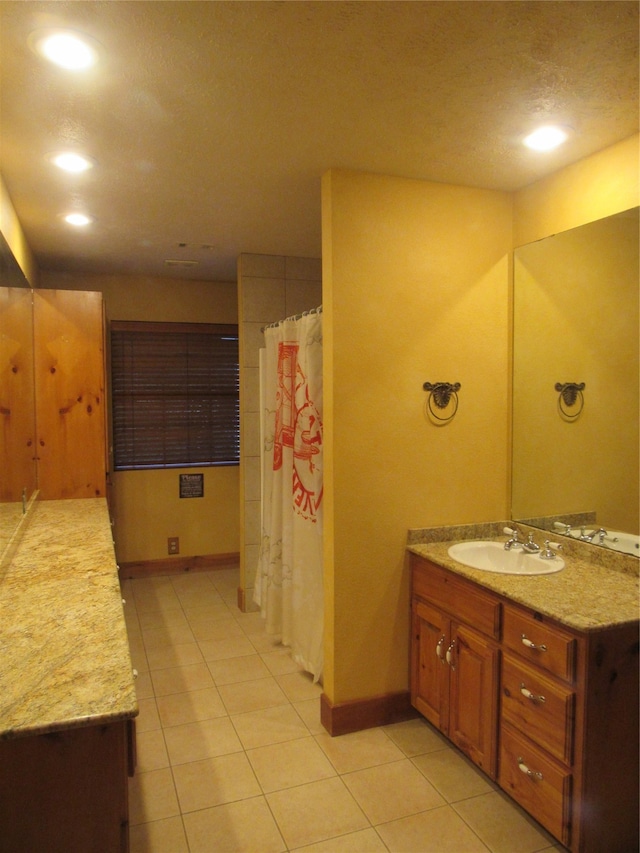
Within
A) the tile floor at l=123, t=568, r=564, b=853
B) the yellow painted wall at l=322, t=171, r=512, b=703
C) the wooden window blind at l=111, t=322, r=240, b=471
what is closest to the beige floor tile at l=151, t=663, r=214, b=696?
the tile floor at l=123, t=568, r=564, b=853

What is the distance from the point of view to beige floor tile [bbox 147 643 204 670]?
3285mm

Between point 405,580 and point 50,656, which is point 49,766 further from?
point 405,580

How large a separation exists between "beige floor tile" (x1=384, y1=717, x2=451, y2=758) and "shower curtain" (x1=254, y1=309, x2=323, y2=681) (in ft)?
1.77

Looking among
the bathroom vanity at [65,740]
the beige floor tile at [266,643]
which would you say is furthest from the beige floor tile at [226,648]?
the bathroom vanity at [65,740]

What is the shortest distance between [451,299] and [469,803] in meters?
2.08

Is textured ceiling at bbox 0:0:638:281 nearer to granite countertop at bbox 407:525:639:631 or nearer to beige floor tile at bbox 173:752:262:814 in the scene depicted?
granite countertop at bbox 407:525:639:631

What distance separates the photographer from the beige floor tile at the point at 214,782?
219 centimetres

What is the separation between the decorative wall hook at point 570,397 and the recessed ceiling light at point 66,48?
7.04 feet

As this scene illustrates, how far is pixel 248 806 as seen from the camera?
215 cm

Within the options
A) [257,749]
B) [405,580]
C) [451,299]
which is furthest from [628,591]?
[257,749]

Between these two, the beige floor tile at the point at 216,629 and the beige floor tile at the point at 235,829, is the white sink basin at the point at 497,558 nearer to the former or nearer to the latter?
the beige floor tile at the point at 235,829

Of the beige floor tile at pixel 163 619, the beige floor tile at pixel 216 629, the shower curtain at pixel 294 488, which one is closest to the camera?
the shower curtain at pixel 294 488

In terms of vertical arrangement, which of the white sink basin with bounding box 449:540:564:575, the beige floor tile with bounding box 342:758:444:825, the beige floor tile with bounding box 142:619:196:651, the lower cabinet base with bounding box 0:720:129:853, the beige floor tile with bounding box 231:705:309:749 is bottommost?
the beige floor tile with bounding box 342:758:444:825

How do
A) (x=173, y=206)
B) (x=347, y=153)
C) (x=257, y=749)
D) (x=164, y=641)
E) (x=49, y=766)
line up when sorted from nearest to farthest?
(x=49, y=766) → (x=347, y=153) → (x=257, y=749) → (x=173, y=206) → (x=164, y=641)
